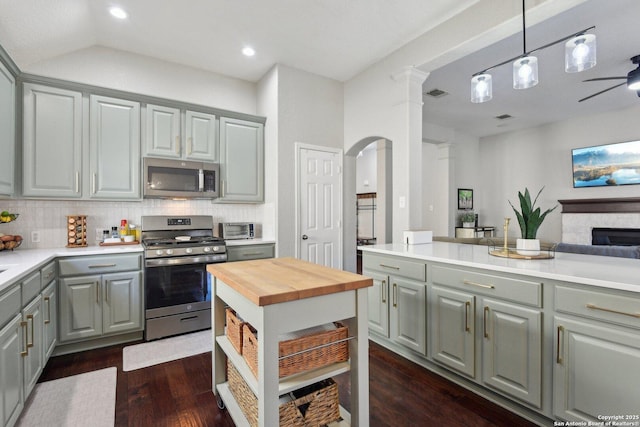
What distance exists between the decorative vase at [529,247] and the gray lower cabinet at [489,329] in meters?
0.40

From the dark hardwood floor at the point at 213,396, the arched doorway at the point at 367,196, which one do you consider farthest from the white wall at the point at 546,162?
the dark hardwood floor at the point at 213,396

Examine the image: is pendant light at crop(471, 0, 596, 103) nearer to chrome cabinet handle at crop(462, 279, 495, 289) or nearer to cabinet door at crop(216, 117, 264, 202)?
chrome cabinet handle at crop(462, 279, 495, 289)

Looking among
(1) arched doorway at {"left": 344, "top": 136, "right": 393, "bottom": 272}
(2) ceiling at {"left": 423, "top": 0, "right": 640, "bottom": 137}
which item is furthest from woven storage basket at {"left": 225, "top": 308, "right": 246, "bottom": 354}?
(2) ceiling at {"left": 423, "top": 0, "right": 640, "bottom": 137}

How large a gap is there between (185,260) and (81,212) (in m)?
1.29

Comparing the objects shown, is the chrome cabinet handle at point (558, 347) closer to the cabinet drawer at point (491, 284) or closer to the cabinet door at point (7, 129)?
the cabinet drawer at point (491, 284)

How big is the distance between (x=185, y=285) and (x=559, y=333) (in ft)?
9.93

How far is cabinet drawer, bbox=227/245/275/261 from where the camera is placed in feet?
11.4

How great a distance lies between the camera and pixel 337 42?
333cm

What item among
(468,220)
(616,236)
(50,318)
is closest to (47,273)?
(50,318)

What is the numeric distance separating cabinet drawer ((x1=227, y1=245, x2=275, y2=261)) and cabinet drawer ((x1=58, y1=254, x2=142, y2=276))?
3.00 ft

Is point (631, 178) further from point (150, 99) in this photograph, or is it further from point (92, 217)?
point (92, 217)

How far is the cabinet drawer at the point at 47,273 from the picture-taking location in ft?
7.30

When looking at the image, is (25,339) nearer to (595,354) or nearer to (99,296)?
(99,296)

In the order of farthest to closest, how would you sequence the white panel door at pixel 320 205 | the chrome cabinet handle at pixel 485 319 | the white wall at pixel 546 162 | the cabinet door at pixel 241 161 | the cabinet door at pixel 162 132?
the white wall at pixel 546 162
the white panel door at pixel 320 205
the cabinet door at pixel 241 161
the cabinet door at pixel 162 132
the chrome cabinet handle at pixel 485 319
